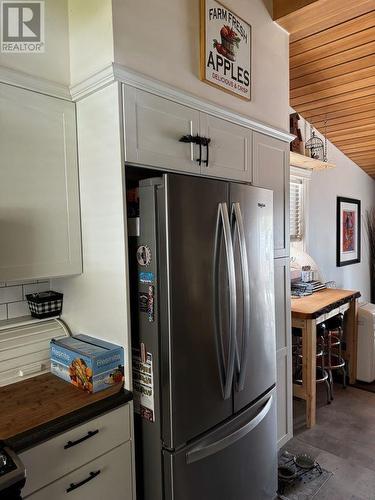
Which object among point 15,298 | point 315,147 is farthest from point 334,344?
point 15,298

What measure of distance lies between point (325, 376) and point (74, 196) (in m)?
2.70

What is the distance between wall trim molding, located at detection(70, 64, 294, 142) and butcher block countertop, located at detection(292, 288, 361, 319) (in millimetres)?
1569

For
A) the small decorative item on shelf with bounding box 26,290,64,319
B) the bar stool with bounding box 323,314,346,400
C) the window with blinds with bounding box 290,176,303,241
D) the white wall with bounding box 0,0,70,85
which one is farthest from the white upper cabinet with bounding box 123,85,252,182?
the bar stool with bounding box 323,314,346,400

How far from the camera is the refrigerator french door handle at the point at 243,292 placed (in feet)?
5.27

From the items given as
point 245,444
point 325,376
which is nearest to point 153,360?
point 245,444

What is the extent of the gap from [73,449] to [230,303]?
2.78 ft

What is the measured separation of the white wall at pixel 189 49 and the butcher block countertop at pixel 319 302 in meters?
1.40

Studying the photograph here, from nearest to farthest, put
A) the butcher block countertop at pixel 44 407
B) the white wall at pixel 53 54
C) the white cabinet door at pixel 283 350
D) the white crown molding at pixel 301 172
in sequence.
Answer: the butcher block countertop at pixel 44 407
the white wall at pixel 53 54
the white cabinet door at pixel 283 350
the white crown molding at pixel 301 172

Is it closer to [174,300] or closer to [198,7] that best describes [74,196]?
[174,300]

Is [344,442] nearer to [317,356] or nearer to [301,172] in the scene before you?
[317,356]

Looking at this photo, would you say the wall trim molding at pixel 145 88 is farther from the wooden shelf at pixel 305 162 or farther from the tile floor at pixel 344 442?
the tile floor at pixel 344 442

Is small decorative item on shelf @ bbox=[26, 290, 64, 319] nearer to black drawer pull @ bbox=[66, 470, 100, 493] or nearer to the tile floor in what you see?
black drawer pull @ bbox=[66, 470, 100, 493]

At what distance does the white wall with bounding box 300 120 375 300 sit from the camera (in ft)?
13.1

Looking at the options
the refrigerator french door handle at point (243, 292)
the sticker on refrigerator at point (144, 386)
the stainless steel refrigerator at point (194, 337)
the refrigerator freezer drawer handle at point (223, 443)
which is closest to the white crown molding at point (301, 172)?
the stainless steel refrigerator at point (194, 337)
